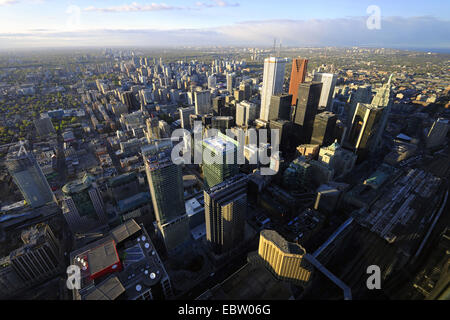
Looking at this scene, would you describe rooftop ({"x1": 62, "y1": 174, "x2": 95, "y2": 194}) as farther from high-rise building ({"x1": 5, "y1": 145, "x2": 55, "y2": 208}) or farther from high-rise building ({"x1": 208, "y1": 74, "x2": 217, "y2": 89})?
high-rise building ({"x1": 208, "y1": 74, "x2": 217, "y2": 89})

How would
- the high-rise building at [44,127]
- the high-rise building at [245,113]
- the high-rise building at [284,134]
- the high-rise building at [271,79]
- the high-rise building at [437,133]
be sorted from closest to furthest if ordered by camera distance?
1. the high-rise building at [284,134]
2. the high-rise building at [437,133]
3. the high-rise building at [44,127]
4. the high-rise building at [271,79]
5. the high-rise building at [245,113]

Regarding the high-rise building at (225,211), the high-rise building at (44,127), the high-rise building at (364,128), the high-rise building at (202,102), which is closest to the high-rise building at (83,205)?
the high-rise building at (225,211)

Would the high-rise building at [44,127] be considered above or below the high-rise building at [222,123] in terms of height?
below

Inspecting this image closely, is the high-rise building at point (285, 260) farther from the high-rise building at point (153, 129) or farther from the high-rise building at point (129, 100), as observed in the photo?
the high-rise building at point (129, 100)

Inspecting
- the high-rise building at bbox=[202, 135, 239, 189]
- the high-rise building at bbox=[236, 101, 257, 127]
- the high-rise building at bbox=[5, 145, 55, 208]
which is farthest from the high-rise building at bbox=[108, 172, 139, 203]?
the high-rise building at bbox=[236, 101, 257, 127]

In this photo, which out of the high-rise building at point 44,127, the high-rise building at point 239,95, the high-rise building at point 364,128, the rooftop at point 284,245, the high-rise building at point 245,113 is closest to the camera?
the rooftop at point 284,245

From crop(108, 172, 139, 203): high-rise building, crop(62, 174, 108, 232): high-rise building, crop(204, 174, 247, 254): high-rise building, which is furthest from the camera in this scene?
crop(108, 172, 139, 203): high-rise building

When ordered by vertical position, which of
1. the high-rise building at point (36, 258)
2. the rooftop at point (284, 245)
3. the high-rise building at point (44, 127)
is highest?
the rooftop at point (284, 245)
